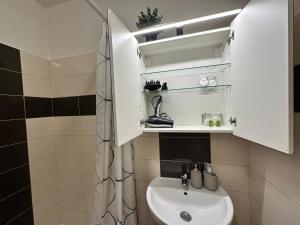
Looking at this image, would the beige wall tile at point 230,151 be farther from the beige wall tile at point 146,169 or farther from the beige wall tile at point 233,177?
the beige wall tile at point 146,169

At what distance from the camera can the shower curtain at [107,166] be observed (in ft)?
2.96

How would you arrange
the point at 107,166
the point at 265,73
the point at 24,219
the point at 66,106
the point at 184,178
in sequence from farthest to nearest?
the point at 66,106 → the point at 24,219 → the point at 184,178 → the point at 107,166 → the point at 265,73

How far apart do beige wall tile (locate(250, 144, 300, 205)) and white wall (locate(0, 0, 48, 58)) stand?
77.1 inches

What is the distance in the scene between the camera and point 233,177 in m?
1.06

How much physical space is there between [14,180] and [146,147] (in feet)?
3.46

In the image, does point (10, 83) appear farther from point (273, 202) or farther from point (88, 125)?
point (273, 202)

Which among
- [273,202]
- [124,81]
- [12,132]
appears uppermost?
[124,81]

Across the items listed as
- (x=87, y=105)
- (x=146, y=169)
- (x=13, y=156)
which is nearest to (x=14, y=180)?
(x=13, y=156)

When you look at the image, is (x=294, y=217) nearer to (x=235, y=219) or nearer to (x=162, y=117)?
(x=235, y=219)

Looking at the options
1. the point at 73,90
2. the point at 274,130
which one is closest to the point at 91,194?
the point at 73,90

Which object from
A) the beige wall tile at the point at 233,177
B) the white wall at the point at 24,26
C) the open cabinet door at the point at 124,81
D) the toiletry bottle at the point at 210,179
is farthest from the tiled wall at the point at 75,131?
the beige wall tile at the point at 233,177

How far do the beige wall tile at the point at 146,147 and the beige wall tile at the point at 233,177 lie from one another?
0.48 metres

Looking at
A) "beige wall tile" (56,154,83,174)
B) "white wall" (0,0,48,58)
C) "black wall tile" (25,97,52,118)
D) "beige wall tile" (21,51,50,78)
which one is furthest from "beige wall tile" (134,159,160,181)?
"white wall" (0,0,48,58)

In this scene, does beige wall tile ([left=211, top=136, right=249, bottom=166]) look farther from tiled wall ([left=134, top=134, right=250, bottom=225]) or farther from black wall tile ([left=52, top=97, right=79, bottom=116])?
black wall tile ([left=52, top=97, right=79, bottom=116])
